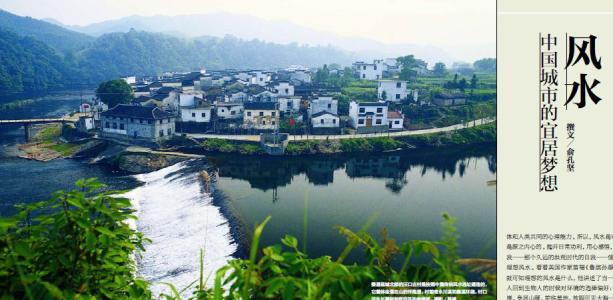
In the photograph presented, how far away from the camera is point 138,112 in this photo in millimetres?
25078

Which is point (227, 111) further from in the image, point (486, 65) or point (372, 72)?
point (486, 65)

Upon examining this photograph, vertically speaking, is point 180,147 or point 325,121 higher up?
point 325,121

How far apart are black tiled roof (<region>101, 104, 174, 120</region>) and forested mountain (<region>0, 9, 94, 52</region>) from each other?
234 ft

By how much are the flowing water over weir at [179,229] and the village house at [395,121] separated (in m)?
14.3

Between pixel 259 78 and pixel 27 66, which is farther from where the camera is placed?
pixel 27 66

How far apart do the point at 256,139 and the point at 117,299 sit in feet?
77.5

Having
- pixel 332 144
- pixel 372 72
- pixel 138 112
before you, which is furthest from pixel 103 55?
pixel 332 144

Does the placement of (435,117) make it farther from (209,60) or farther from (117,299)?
(209,60)

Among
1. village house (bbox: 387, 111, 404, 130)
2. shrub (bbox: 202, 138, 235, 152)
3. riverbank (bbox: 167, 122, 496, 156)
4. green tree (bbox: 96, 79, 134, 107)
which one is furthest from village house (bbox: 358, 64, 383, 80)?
shrub (bbox: 202, 138, 235, 152)

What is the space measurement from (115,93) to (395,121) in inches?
759

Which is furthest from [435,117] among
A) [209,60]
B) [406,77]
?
[209,60]

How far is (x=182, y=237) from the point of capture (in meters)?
13.2

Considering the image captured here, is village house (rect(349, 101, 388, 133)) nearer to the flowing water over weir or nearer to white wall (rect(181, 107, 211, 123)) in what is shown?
white wall (rect(181, 107, 211, 123))

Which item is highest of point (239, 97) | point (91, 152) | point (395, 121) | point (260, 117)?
point (239, 97)
